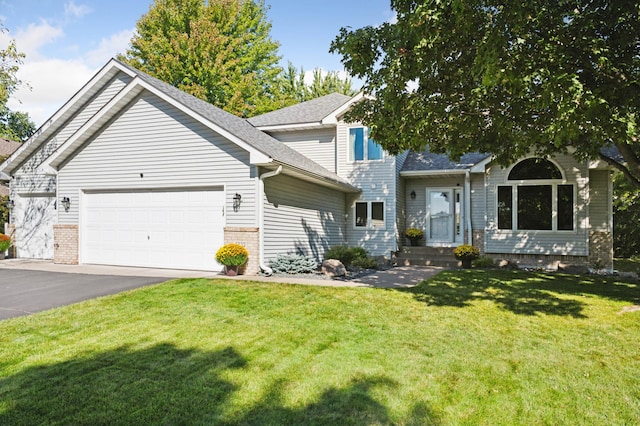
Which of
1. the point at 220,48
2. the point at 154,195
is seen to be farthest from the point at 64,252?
the point at 220,48

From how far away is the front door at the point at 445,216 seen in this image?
50.2 ft

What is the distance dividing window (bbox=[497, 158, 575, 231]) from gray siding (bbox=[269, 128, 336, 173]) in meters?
6.52

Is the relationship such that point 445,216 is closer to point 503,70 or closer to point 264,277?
point 264,277

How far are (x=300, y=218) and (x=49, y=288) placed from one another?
7004 mm

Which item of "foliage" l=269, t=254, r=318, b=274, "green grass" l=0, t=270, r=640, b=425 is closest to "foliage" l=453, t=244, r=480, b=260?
"foliage" l=269, t=254, r=318, b=274

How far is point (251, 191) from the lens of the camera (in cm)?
1073

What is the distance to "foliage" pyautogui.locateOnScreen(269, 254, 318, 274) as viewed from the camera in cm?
1102

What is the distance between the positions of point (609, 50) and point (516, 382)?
6.15m

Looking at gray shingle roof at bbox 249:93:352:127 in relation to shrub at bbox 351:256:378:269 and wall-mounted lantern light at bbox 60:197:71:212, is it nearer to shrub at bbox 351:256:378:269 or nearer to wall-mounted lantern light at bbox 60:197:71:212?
shrub at bbox 351:256:378:269

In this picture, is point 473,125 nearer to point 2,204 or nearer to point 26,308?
point 26,308

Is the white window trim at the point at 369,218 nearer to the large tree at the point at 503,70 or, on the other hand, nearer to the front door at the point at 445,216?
the front door at the point at 445,216

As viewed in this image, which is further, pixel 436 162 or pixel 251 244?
pixel 436 162

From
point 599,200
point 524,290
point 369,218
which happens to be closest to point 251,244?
point 369,218

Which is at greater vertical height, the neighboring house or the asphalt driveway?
the neighboring house
